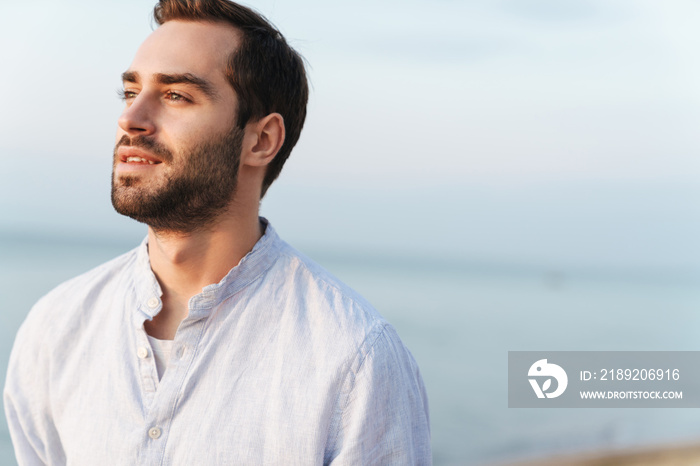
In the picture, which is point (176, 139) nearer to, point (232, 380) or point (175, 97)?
point (175, 97)

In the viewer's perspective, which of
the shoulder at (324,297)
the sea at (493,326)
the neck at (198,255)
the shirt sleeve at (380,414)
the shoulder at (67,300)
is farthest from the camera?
the sea at (493,326)

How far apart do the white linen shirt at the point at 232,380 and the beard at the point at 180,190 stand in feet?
0.53

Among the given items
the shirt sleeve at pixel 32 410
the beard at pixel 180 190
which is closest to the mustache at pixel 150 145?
the beard at pixel 180 190

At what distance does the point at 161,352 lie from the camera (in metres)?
1.90

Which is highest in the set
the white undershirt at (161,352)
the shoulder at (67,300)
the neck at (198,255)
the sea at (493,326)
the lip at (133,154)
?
the lip at (133,154)

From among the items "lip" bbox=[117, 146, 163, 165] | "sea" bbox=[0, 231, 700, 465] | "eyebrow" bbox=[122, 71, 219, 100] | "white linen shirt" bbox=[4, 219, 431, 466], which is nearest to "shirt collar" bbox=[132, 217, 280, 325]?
"white linen shirt" bbox=[4, 219, 431, 466]

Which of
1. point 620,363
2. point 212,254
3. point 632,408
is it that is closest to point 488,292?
point 620,363

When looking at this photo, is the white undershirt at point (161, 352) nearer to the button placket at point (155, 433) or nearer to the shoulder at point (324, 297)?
the button placket at point (155, 433)

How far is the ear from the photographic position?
82.4 inches

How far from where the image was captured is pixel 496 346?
17438 mm

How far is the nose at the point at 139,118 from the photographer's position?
188cm

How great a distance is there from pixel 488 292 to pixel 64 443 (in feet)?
93.6

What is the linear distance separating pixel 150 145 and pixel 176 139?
67 millimetres

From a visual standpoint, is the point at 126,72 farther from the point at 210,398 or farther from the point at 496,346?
the point at 496,346
